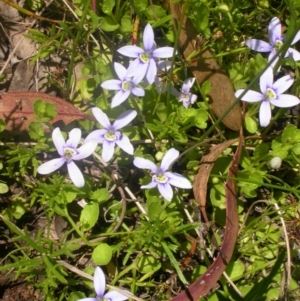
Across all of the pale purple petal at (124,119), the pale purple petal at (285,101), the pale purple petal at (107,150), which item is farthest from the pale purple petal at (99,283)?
the pale purple petal at (285,101)

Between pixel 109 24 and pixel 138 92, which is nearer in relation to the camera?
pixel 138 92

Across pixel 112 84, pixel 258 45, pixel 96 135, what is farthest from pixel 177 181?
pixel 258 45

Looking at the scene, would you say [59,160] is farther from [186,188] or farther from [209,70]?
[209,70]

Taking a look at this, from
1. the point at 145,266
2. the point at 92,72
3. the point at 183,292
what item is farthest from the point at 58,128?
the point at 183,292

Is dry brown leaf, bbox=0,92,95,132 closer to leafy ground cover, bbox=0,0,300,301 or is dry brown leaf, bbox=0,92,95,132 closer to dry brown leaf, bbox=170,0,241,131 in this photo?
leafy ground cover, bbox=0,0,300,301

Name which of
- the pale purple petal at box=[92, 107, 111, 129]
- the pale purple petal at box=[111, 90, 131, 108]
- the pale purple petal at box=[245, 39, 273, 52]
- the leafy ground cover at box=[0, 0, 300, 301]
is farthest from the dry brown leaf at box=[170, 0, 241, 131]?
the pale purple petal at box=[92, 107, 111, 129]

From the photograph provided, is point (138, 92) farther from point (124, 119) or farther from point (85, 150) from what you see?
point (85, 150)

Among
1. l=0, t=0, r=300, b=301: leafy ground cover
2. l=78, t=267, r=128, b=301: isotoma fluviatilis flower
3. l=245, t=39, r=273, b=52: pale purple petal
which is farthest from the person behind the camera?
l=245, t=39, r=273, b=52: pale purple petal
